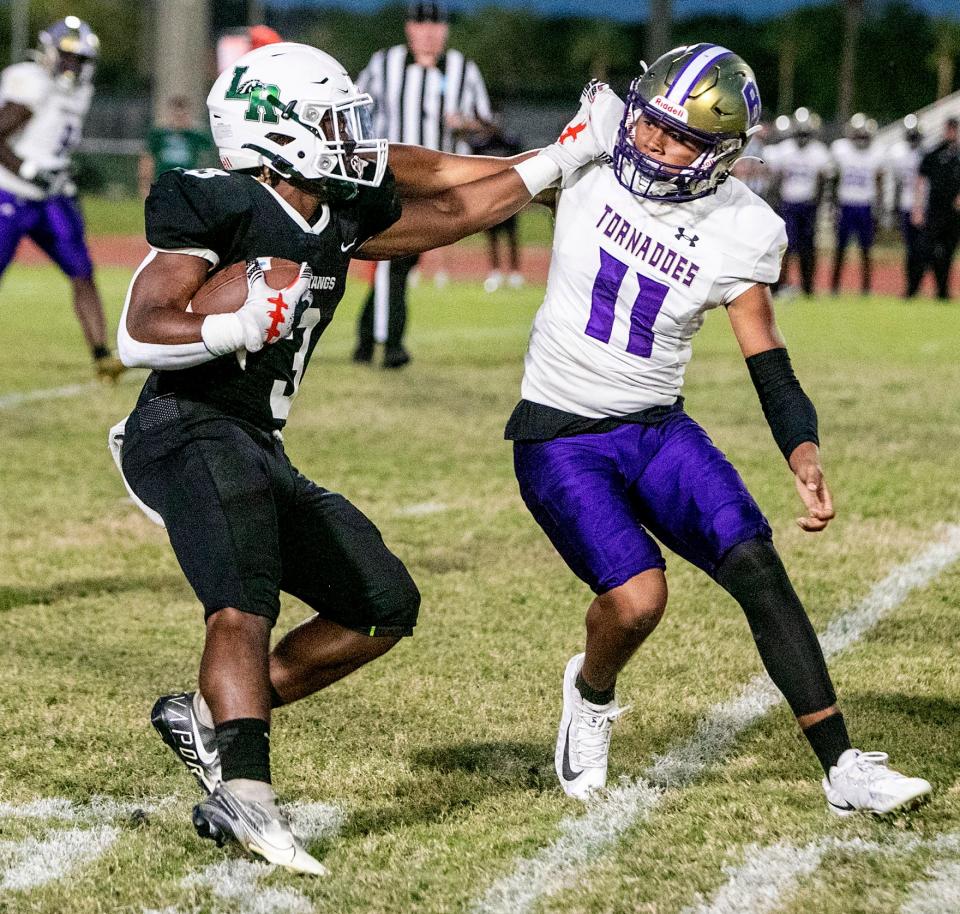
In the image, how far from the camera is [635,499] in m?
3.42

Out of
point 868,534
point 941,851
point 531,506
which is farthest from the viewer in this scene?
point 868,534

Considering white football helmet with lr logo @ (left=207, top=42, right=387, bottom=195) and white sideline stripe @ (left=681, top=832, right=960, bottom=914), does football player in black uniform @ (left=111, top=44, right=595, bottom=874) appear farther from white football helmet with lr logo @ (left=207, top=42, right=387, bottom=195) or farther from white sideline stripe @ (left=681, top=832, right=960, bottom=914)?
white sideline stripe @ (left=681, top=832, right=960, bottom=914)

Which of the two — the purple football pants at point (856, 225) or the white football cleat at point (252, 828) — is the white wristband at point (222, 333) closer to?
the white football cleat at point (252, 828)

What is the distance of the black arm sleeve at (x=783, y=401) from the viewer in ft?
10.8

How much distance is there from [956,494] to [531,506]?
342 centimetres

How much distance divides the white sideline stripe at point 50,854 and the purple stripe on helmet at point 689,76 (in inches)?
73.2

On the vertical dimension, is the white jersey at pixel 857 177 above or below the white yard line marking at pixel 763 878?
above

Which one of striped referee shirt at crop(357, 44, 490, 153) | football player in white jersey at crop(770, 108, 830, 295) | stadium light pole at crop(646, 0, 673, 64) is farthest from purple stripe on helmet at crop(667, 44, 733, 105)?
stadium light pole at crop(646, 0, 673, 64)

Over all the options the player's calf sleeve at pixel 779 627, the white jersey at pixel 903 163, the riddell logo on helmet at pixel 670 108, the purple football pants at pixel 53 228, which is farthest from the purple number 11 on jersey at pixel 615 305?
the white jersey at pixel 903 163

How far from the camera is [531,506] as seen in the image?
3488mm

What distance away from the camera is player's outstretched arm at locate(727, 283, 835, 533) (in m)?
3.24

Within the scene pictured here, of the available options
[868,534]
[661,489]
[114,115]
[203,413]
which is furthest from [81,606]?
[114,115]

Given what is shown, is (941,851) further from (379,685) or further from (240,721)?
(379,685)

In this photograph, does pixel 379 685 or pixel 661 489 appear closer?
pixel 661 489
